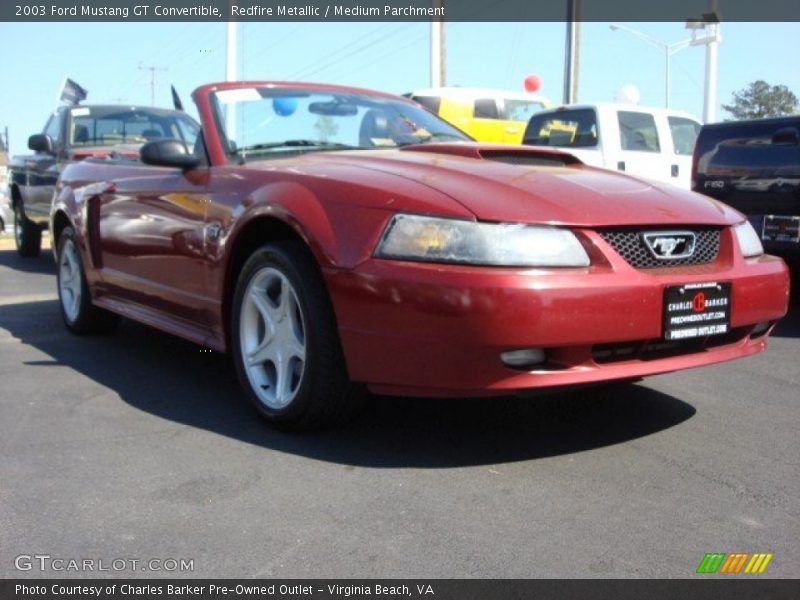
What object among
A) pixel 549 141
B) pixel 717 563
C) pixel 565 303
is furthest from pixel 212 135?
pixel 549 141

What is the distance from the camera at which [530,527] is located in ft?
8.84

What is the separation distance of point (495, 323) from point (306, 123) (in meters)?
1.97

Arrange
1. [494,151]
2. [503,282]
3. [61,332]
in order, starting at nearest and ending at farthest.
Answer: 1. [503,282]
2. [494,151]
3. [61,332]

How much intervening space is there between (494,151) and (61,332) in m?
3.49

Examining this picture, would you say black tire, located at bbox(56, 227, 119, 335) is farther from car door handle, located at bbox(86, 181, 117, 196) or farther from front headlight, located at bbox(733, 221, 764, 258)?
front headlight, located at bbox(733, 221, 764, 258)

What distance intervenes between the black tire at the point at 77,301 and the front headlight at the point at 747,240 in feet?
12.6

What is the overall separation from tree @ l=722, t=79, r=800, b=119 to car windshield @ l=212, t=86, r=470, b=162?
4170cm

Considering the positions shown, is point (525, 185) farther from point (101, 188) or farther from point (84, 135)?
point (84, 135)

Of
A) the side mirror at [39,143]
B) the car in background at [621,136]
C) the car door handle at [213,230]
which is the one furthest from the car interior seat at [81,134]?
the car door handle at [213,230]

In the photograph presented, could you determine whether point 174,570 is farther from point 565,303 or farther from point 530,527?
point 565,303

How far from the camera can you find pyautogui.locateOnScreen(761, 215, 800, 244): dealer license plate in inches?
248

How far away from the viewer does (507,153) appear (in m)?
4.04
